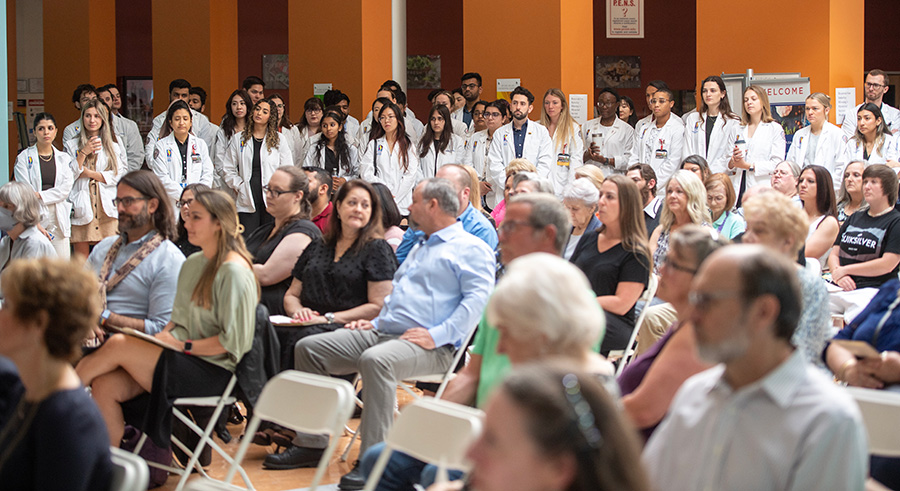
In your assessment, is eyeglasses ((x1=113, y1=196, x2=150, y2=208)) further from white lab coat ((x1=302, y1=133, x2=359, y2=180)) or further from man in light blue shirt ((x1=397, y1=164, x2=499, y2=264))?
white lab coat ((x1=302, y1=133, x2=359, y2=180))

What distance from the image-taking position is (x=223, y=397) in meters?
3.62

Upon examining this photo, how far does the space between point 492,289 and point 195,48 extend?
9.03 metres

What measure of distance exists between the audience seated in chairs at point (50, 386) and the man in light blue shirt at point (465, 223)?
2826 millimetres

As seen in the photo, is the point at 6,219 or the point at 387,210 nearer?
the point at 6,219

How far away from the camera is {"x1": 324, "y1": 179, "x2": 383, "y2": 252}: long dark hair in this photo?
4.39 m

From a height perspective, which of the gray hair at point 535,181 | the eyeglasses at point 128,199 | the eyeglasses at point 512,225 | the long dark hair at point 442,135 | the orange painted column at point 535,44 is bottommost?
the eyeglasses at point 512,225

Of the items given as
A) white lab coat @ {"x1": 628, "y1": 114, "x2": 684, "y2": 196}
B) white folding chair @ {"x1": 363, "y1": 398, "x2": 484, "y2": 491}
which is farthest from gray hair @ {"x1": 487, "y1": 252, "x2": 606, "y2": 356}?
white lab coat @ {"x1": 628, "y1": 114, "x2": 684, "y2": 196}

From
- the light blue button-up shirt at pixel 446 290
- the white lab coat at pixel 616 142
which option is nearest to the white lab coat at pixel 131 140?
the white lab coat at pixel 616 142

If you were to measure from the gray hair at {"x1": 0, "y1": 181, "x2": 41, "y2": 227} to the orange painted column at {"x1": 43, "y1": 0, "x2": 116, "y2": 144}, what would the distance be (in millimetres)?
8228

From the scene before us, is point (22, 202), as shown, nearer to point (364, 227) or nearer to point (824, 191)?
point (364, 227)

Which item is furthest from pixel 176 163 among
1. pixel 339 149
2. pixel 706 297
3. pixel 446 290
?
pixel 706 297

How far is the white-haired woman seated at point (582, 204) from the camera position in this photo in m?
5.10

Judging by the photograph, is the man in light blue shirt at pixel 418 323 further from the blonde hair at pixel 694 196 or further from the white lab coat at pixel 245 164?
the white lab coat at pixel 245 164

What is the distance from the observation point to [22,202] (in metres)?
5.04
